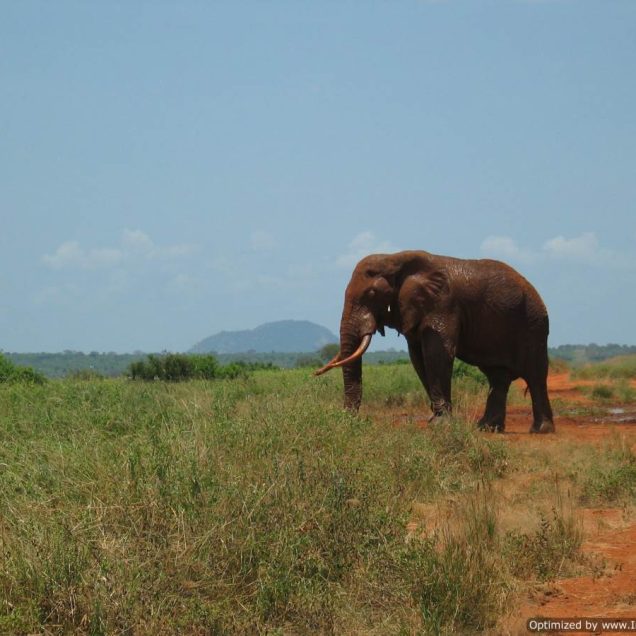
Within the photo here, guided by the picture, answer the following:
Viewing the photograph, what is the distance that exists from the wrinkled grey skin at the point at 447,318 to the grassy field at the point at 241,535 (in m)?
5.60

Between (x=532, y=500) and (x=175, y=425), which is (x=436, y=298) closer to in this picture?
(x=532, y=500)

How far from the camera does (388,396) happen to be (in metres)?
21.9

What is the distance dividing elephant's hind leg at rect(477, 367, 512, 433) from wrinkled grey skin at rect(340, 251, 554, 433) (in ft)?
0.15

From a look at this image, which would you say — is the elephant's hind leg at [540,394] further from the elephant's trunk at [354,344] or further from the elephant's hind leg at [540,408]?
the elephant's trunk at [354,344]

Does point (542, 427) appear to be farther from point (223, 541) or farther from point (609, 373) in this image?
point (609, 373)

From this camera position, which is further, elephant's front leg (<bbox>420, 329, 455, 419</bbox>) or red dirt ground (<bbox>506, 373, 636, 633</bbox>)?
elephant's front leg (<bbox>420, 329, 455, 419</bbox>)

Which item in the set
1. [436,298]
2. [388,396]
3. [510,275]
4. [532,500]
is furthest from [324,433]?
[388,396]

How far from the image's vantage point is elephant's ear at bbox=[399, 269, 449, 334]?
15633 mm

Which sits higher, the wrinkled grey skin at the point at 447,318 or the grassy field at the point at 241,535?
the wrinkled grey skin at the point at 447,318

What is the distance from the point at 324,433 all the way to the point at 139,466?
246 cm

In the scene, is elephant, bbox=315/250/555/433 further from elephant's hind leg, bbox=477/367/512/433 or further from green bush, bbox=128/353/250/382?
green bush, bbox=128/353/250/382

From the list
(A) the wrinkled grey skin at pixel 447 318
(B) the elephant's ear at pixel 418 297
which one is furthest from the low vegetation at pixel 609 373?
(B) the elephant's ear at pixel 418 297

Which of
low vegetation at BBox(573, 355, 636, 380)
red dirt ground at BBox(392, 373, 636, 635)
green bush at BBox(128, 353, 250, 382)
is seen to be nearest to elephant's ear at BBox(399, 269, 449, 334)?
red dirt ground at BBox(392, 373, 636, 635)

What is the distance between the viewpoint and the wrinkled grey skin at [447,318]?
51.4ft
